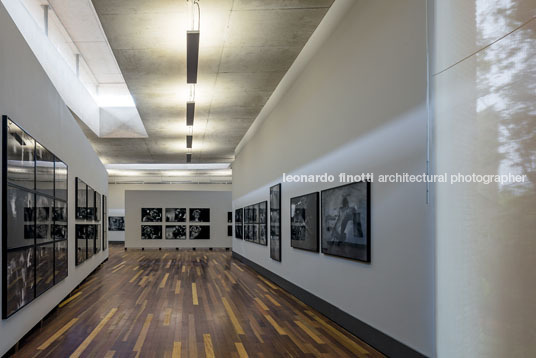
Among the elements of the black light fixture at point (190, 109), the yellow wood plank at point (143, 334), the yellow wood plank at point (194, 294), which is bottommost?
the yellow wood plank at point (194, 294)

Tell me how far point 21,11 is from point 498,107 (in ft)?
31.2

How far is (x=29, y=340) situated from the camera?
697cm

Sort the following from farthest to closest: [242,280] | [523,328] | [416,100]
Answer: [242,280] < [416,100] < [523,328]

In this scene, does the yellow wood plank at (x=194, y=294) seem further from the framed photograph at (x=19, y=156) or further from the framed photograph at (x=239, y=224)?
the framed photograph at (x=239, y=224)

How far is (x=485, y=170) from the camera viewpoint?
417cm

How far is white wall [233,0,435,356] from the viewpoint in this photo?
5320mm

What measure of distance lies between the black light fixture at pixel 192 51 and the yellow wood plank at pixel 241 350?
4110 millimetres

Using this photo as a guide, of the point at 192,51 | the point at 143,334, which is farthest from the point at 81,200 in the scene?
the point at 192,51

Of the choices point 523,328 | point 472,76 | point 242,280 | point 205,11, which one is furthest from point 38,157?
point 242,280

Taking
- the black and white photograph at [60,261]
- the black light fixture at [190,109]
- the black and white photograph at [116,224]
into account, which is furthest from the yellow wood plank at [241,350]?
the black and white photograph at [116,224]

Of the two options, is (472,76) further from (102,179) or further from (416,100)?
(102,179)

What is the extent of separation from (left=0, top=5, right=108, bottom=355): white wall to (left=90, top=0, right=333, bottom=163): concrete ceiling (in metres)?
1.30

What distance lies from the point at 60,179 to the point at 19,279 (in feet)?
11.3

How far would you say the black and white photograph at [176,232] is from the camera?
2912cm
